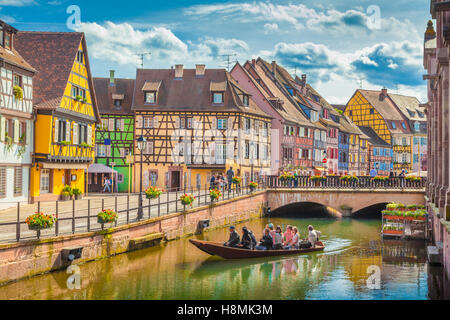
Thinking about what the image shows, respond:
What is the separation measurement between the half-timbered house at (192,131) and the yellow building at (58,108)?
12581mm

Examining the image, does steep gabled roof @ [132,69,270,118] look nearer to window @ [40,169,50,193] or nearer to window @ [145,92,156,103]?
window @ [145,92,156,103]

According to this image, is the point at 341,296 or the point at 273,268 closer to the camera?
the point at 341,296

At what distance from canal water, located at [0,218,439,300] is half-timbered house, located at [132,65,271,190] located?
20.4 meters

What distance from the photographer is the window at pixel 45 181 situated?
3266cm

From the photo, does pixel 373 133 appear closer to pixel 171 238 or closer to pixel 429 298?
pixel 171 238

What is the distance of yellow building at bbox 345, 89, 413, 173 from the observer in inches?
3209

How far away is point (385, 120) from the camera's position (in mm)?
81000

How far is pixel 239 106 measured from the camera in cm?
4909

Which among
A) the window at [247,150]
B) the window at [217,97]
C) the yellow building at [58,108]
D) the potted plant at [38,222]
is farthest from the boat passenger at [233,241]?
the window at [217,97]

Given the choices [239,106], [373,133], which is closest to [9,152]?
[239,106]

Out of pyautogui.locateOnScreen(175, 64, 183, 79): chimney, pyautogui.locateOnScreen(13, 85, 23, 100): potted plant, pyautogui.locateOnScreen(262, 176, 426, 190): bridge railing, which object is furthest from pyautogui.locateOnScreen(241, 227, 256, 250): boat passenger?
pyautogui.locateOnScreen(175, 64, 183, 79): chimney

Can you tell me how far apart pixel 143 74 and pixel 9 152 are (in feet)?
80.0

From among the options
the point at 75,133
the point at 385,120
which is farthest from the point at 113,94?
the point at 385,120

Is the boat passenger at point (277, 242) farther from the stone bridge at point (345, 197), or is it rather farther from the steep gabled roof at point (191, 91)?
the steep gabled roof at point (191, 91)
